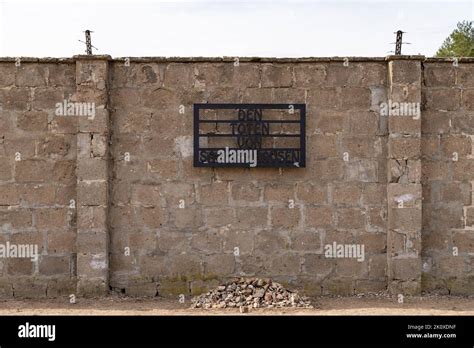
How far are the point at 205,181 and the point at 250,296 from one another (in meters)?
1.57

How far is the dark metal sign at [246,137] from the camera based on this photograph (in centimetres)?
846

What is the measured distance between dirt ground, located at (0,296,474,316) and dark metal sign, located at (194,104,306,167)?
5.94ft

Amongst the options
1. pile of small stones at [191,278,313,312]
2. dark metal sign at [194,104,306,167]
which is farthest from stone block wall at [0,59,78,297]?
pile of small stones at [191,278,313,312]

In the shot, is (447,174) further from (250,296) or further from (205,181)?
(205,181)

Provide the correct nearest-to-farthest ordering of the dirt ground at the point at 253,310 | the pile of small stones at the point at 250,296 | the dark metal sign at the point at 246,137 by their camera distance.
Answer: the dirt ground at the point at 253,310 → the pile of small stones at the point at 250,296 → the dark metal sign at the point at 246,137

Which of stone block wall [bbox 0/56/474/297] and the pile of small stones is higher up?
stone block wall [bbox 0/56/474/297]

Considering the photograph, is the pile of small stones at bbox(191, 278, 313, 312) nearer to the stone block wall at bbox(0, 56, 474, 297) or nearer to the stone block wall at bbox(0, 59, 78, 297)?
the stone block wall at bbox(0, 56, 474, 297)

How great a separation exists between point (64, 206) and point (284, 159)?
9.51 ft

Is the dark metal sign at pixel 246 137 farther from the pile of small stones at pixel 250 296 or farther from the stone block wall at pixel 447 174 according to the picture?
the stone block wall at pixel 447 174

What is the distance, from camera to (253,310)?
795cm

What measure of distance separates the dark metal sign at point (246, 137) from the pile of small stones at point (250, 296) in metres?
1.53

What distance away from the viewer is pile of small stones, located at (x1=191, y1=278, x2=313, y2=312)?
8.10 m

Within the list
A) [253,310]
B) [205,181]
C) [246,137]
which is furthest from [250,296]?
[246,137]

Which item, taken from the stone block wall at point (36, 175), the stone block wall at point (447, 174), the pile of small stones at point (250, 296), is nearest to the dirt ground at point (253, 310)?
the pile of small stones at point (250, 296)
